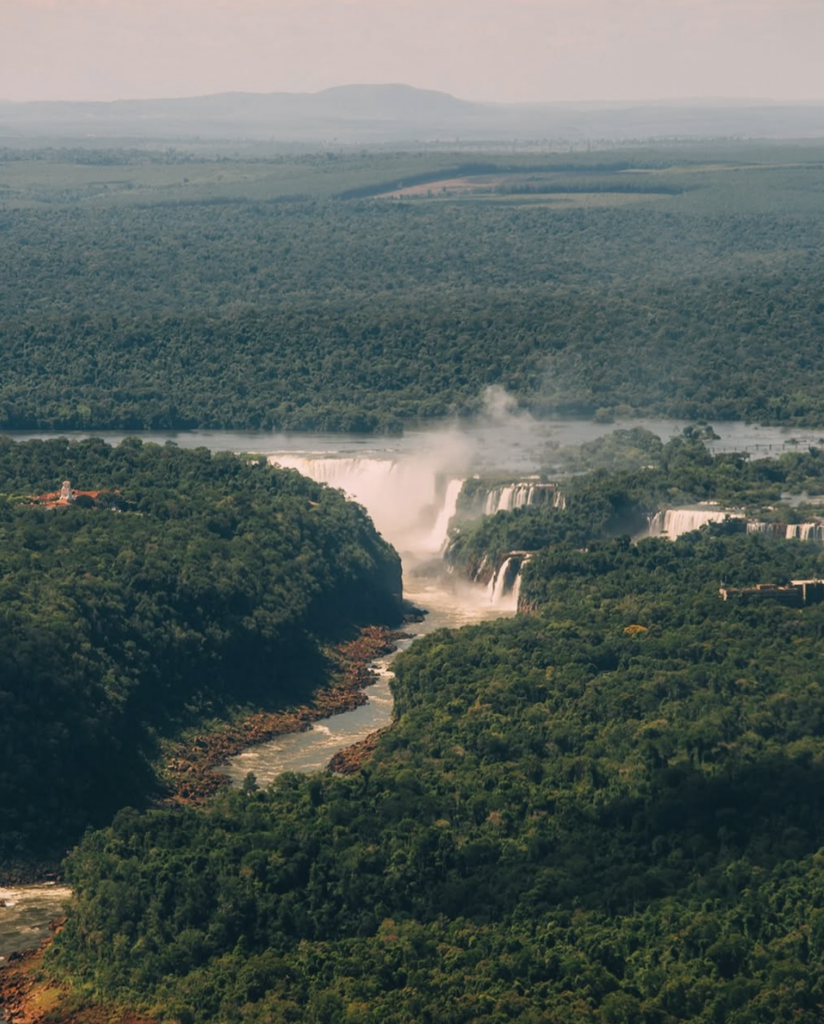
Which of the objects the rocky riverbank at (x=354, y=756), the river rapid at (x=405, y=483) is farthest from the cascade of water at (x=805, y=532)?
the rocky riverbank at (x=354, y=756)

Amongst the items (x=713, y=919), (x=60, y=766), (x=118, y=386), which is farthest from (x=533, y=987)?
(x=118, y=386)

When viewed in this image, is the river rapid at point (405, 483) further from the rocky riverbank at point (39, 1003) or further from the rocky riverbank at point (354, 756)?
the rocky riverbank at point (39, 1003)

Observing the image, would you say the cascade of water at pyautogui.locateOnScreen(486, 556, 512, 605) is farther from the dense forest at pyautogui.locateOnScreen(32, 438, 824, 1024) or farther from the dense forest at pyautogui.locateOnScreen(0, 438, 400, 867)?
the dense forest at pyautogui.locateOnScreen(32, 438, 824, 1024)

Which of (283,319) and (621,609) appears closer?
(621,609)

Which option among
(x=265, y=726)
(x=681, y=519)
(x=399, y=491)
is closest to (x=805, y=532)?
(x=681, y=519)

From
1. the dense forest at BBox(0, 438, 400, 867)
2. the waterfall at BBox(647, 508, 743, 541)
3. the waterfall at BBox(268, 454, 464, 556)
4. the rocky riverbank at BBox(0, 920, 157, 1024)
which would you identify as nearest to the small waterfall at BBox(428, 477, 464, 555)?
the waterfall at BBox(268, 454, 464, 556)

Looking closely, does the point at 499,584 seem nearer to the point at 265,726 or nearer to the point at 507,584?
the point at 507,584

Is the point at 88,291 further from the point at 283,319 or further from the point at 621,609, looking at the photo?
the point at 621,609
